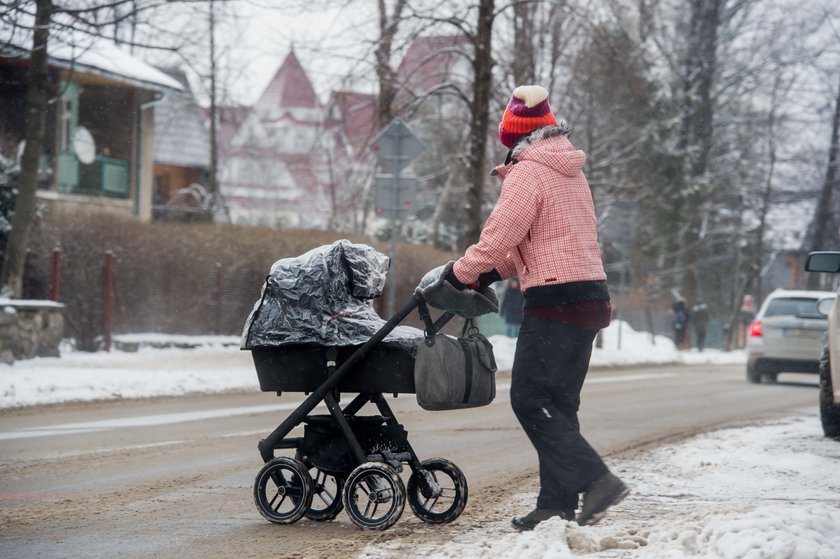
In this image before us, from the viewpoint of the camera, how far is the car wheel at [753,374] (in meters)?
21.9

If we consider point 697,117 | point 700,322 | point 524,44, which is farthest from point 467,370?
point 697,117

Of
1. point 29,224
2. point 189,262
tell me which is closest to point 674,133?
point 189,262

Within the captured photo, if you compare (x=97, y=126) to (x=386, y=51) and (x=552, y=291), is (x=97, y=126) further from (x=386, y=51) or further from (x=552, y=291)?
(x=552, y=291)

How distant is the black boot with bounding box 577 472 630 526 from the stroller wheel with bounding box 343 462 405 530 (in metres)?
0.83

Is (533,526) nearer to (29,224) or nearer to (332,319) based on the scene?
(332,319)

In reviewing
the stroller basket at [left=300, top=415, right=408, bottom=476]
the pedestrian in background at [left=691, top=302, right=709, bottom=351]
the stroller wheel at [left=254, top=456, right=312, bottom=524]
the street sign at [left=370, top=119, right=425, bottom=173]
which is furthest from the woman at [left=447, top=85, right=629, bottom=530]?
the pedestrian in background at [left=691, top=302, right=709, bottom=351]

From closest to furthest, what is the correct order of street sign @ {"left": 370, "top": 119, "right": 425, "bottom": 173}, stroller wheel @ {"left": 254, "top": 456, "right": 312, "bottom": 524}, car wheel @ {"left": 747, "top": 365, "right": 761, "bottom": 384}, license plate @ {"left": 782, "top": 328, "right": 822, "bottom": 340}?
stroller wheel @ {"left": 254, "top": 456, "right": 312, "bottom": 524}
street sign @ {"left": 370, "top": 119, "right": 425, "bottom": 173}
license plate @ {"left": 782, "top": 328, "right": 822, "bottom": 340}
car wheel @ {"left": 747, "top": 365, "right": 761, "bottom": 384}

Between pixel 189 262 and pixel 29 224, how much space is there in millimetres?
3851

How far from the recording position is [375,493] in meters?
5.85

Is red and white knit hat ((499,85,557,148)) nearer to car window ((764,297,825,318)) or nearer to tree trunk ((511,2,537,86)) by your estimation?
car window ((764,297,825,318))

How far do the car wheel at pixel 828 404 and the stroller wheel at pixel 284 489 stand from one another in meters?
6.18

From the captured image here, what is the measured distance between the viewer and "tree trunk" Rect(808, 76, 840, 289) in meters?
42.8

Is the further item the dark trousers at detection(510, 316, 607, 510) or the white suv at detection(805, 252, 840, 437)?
the white suv at detection(805, 252, 840, 437)

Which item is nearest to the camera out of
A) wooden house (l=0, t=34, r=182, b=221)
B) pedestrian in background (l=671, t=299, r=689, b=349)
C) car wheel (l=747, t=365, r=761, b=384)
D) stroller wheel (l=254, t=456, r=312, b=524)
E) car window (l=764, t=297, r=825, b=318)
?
stroller wheel (l=254, t=456, r=312, b=524)
